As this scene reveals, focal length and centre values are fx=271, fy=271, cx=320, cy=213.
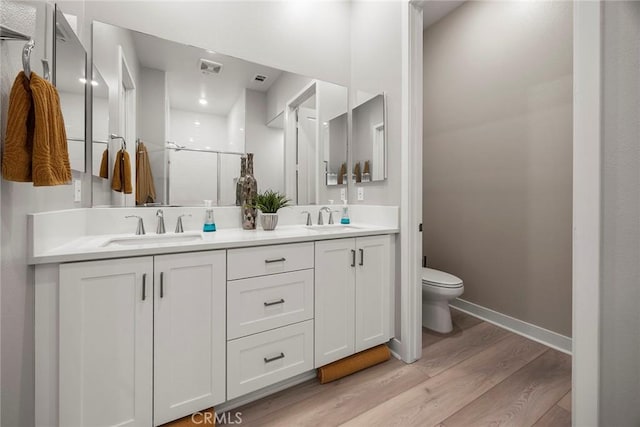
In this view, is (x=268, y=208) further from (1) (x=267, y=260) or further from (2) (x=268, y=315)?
(2) (x=268, y=315)

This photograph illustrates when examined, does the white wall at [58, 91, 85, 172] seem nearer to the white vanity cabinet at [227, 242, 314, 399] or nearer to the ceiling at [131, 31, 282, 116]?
the ceiling at [131, 31, 282, 116]

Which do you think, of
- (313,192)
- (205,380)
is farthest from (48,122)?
(313,192)

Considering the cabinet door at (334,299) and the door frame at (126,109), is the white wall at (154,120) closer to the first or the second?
the door frame at (126,109)

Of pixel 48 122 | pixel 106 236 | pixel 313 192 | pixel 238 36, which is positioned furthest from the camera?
pixel 313 192

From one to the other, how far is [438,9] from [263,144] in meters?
2.23

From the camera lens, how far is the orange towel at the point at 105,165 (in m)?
1.42

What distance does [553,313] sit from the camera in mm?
1949

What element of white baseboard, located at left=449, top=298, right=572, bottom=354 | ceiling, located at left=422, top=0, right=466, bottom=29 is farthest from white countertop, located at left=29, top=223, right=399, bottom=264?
ceiling, located at left=422, top=0, right=466, bottom=29

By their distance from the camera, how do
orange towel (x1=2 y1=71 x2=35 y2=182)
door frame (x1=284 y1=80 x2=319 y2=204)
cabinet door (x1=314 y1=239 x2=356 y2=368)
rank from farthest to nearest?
door frame (x1=284 y1=80 x2=319 y2=204), cabinet door (x1=314 y1=239 x2=356 y2=368), orange towel (x1=2 y1=71 x2=35 y2=182)

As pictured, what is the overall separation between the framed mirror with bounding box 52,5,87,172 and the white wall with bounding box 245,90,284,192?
857 mm

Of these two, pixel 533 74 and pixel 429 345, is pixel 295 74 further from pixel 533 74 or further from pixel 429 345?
pixel 429 345

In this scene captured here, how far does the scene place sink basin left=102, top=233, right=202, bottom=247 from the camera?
1.30 m

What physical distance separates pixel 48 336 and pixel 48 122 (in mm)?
713

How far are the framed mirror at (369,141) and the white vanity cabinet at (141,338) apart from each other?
4.22 ft
